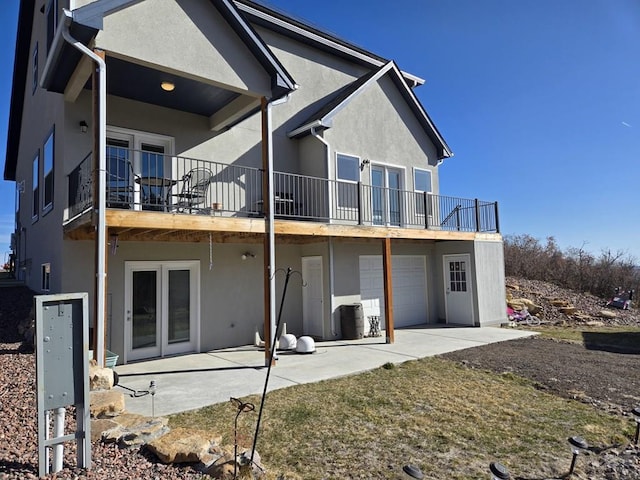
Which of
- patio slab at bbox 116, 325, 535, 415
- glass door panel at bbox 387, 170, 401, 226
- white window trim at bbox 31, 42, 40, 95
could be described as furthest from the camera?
glass door panel at bbox 387, 170, 401, 226

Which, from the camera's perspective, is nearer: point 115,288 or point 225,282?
point 115,288

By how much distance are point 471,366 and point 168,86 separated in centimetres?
877

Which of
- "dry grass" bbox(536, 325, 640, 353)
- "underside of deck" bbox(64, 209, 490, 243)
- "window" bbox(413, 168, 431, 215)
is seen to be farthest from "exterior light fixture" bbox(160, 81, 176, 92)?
"dry grass" bbox(536, 325, 640, 353)

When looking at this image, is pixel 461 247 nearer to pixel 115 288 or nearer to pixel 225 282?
pixel 225 282

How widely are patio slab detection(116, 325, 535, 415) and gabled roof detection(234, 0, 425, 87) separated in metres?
8.77

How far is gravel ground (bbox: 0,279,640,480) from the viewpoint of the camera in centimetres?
352

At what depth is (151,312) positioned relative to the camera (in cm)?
973

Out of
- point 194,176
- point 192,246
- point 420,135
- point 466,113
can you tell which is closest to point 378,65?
point 420,135

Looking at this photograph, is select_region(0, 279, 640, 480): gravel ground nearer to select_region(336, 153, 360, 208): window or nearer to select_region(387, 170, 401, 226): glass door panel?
select_region(387, 170, 401, 226): glass door panel

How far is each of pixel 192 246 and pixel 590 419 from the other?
28.5 feet

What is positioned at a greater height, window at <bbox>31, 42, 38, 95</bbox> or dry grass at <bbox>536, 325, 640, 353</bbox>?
window at <bbox>31, 42, 38, 95</bbox>

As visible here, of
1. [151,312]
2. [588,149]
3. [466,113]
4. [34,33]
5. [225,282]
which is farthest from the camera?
[466,113]

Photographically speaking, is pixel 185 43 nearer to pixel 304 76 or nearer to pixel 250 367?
pixel 304 76

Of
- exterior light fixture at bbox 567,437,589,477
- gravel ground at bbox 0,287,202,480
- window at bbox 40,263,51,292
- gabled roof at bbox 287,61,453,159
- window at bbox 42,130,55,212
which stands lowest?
exterior light fixture at bbox 567,437,589,477
